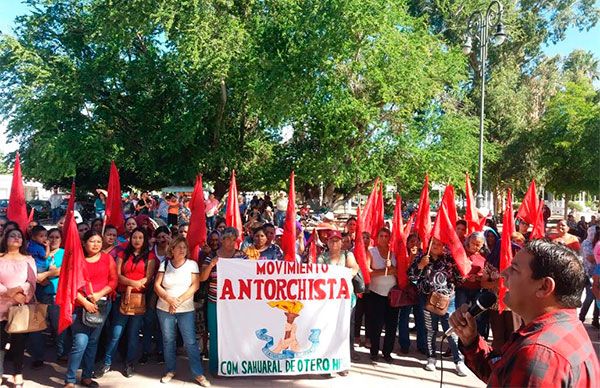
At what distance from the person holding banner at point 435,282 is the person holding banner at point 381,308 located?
301 mm

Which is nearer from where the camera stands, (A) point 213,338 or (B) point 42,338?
(A) point 213,338

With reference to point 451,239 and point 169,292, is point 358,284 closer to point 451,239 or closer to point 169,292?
point 451,239

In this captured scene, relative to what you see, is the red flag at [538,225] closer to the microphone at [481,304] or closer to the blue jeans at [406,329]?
the blue jeans at [406,329]

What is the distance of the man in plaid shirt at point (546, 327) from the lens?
1.61 metres

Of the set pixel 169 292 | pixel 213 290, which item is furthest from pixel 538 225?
pixel 169 292

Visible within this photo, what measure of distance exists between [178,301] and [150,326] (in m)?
0.93

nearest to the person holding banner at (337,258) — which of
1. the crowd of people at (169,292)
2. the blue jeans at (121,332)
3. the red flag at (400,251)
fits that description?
the crowd of people at (169,292)

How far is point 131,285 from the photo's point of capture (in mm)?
5328

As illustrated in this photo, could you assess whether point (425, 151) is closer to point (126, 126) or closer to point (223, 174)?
point (223, 174)

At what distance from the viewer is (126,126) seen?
25.1 m

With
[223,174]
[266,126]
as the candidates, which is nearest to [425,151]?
[266,126]

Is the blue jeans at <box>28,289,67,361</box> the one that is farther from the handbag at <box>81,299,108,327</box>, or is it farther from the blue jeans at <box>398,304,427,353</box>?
the blue jeans at <box>398,304,427,353</box>

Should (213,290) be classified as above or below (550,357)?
below

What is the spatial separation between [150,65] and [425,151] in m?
13.4
